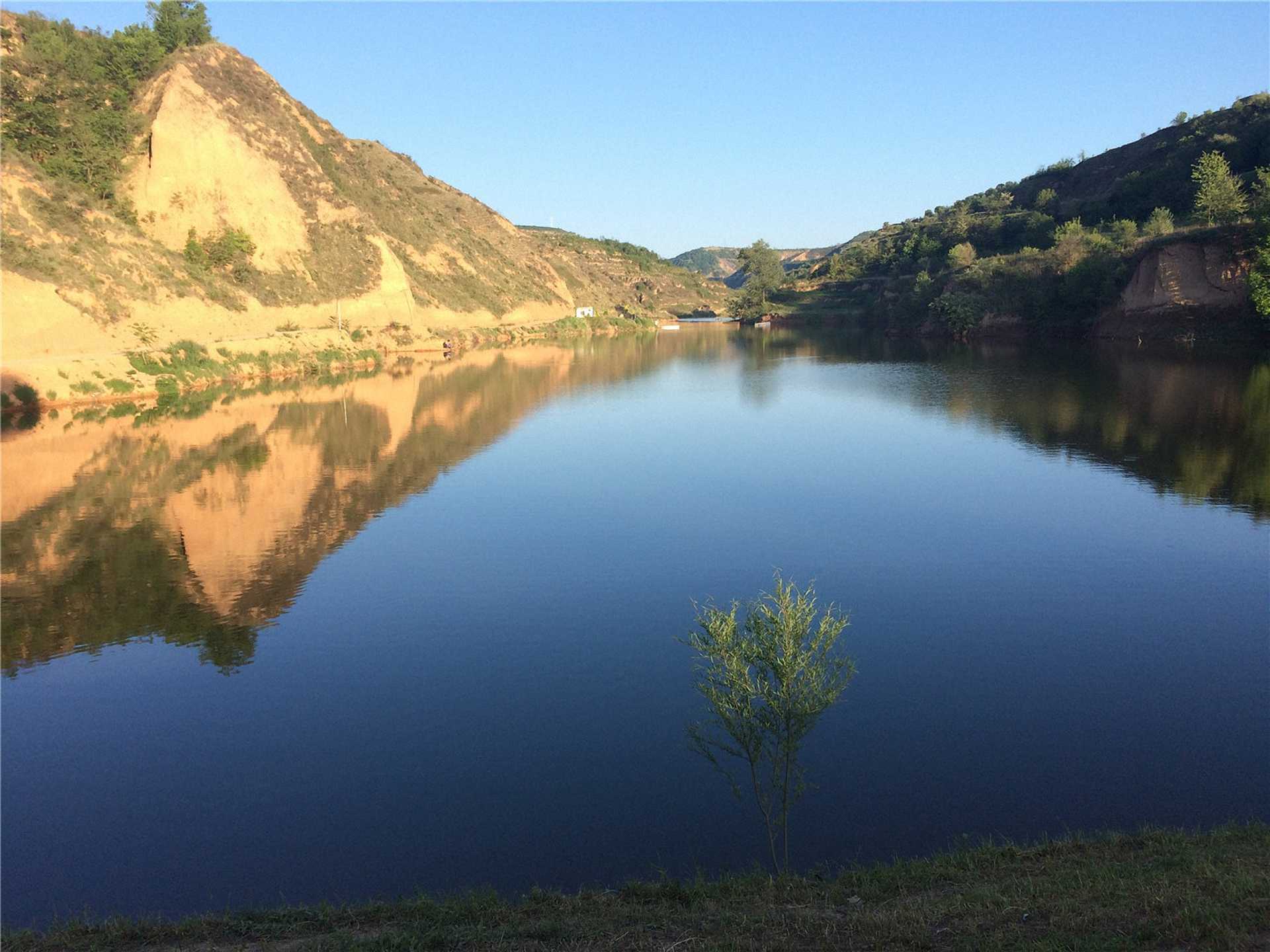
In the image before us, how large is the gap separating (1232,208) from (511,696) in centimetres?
7393

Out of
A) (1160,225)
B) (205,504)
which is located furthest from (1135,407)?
(1160,225)

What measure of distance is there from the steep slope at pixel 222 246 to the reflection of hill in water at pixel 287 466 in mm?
8695

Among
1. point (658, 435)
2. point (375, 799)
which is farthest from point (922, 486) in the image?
point (375, 799)

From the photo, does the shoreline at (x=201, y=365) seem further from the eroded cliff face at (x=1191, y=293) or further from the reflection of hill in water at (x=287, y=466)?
the eroded cliff face at (x=1191, y=293)

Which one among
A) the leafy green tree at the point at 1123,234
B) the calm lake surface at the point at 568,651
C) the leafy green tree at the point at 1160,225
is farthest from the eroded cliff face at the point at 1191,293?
the calm lake surface at the point at 568,651

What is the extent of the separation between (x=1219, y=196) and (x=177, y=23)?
87857mm

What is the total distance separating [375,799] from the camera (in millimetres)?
10727

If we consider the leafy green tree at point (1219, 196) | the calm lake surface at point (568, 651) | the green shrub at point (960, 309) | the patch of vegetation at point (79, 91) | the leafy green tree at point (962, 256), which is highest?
the patch of vegetation at point (79, 91)

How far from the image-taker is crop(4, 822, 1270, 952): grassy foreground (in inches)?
253

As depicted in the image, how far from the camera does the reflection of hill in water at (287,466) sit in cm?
1778

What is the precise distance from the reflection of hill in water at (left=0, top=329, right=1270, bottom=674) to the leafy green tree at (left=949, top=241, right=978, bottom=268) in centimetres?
4161

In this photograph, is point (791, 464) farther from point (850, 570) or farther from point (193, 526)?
point (193, 526)

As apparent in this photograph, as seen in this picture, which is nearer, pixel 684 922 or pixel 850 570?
pixel 684 922

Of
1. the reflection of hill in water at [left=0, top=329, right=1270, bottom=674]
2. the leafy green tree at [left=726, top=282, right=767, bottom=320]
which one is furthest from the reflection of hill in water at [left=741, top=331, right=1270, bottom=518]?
the leafy green tree at [left=726, top=282, right=767, bottom=320]
